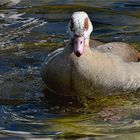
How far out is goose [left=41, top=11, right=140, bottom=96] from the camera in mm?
7469

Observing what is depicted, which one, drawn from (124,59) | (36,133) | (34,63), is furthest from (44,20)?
(36,133)

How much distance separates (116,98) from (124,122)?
104cm

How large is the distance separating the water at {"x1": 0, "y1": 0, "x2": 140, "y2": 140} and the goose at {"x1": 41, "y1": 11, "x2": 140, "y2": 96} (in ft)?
0.75

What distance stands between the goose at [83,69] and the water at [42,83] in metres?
0.23

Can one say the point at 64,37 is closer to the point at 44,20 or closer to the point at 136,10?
the point at 44,20

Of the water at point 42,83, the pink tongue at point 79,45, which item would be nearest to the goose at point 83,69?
the pink tongue at point 79,45

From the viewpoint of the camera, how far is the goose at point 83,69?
747 centimetres

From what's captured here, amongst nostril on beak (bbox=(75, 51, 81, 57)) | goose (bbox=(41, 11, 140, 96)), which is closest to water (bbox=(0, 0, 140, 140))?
goose (bbox=(41, 11, 140, 96))

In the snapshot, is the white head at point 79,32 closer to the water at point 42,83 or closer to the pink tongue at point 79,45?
the pink tongue at point 79,45

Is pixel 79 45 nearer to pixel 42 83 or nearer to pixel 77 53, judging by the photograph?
pixel 77 53

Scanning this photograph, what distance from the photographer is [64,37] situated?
10.8 metres

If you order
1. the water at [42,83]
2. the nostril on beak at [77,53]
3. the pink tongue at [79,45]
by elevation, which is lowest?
the water at [42,83]

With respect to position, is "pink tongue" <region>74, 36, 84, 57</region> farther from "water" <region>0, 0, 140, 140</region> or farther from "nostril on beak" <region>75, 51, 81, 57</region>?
"water" <region>0, 0, 140, 140</region>

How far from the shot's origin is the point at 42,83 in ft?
28.6
